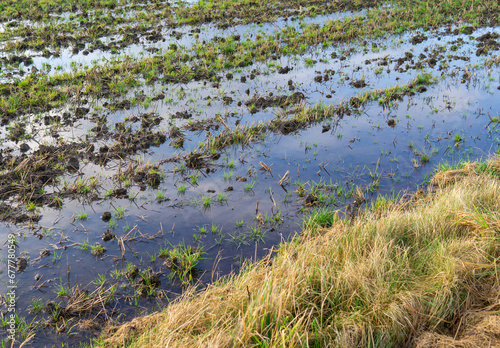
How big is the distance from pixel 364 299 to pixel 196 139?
5.44m

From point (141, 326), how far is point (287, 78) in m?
8.73

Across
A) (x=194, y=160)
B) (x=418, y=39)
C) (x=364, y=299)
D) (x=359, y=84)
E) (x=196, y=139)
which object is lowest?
(x=364, y=299)

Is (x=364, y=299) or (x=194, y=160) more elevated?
(x=194, y=160)

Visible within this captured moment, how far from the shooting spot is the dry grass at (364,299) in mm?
3263

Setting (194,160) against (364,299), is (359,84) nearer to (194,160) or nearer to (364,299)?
(194,160)

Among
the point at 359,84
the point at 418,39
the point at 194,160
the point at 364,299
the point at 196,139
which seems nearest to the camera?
the point at 364,299

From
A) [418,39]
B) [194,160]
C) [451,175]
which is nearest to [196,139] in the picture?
[194,160]

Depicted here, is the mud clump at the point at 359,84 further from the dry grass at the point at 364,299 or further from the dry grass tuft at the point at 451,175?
the dry grass at the point at 364,299

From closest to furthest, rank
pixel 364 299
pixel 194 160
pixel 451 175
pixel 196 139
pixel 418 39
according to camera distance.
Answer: pixel 364 299 < pixel 451 175 < pixel 194 160 < pixel 196 139 < pixel 418 39

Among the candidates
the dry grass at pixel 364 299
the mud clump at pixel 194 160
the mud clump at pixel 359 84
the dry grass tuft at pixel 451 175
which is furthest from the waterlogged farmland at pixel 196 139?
the dry grass at pixel 364 299

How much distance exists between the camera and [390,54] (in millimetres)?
12836

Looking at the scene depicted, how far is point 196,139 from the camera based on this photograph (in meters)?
8.23

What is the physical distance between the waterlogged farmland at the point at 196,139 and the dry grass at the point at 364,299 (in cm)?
97

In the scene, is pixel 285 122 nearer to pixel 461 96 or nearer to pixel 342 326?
pixel 461 96
